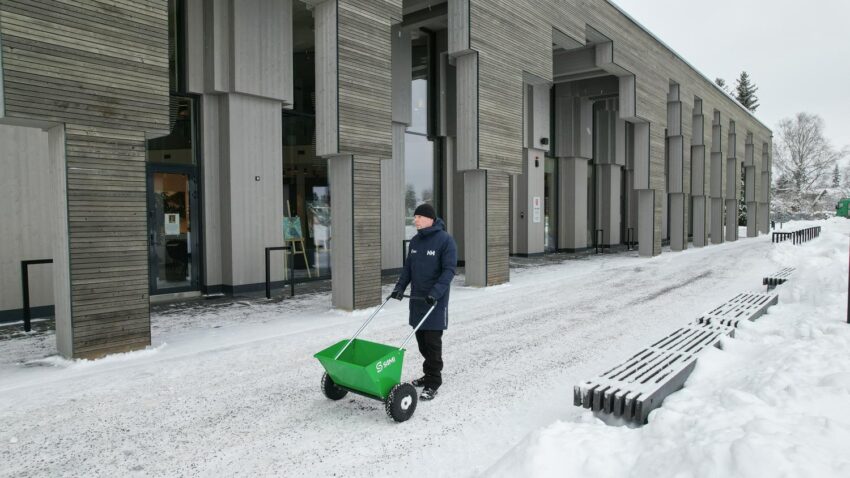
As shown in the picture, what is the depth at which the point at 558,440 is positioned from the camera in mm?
3621

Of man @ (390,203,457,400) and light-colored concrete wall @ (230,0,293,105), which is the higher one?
light-colored concrete wall @ (230,0,293,105)

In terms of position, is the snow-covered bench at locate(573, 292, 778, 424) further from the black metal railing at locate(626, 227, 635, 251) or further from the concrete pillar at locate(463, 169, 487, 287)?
the black metal railing at locate(626, 227, 635, 251)

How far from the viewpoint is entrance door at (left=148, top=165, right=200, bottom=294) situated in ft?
35.3

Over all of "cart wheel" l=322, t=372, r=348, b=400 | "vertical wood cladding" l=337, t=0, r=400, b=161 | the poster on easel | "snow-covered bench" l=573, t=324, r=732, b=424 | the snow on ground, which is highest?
"vertical wood cladding" l=337, t=0, r=400, b=161

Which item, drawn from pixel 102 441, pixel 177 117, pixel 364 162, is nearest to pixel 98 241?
pixel 102 441

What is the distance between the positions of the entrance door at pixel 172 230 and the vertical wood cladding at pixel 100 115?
14.2ft

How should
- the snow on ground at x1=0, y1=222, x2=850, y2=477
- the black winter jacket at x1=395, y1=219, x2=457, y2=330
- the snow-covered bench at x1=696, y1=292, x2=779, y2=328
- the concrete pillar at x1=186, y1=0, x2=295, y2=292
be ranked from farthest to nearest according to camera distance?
1. the concrete pillar at x1=186, y1=0, x2=295, y2=292
2. the snow-covered bench at x1=696, y1=292, x2=779, y2=328
3. the black winter jacket at x1=395, y1=219, x2=457, y2=330
4. the snow on ground at x1=0, y1=222, x2=850, y2=477

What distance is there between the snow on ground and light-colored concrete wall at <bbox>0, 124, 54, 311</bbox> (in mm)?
1876

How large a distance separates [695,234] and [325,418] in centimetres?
2627

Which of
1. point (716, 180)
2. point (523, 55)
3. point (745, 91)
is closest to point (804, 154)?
point (745, 91)

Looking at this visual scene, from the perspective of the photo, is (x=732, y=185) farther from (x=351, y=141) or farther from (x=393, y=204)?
(x=351, y=141)

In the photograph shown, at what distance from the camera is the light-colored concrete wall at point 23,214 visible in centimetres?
859

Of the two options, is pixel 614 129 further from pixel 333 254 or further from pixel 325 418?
pixel 325 418

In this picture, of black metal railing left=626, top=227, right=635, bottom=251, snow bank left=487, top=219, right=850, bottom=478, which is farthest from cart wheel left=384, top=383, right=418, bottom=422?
black metal railing left=626, top=227, right=635, bottom=251
